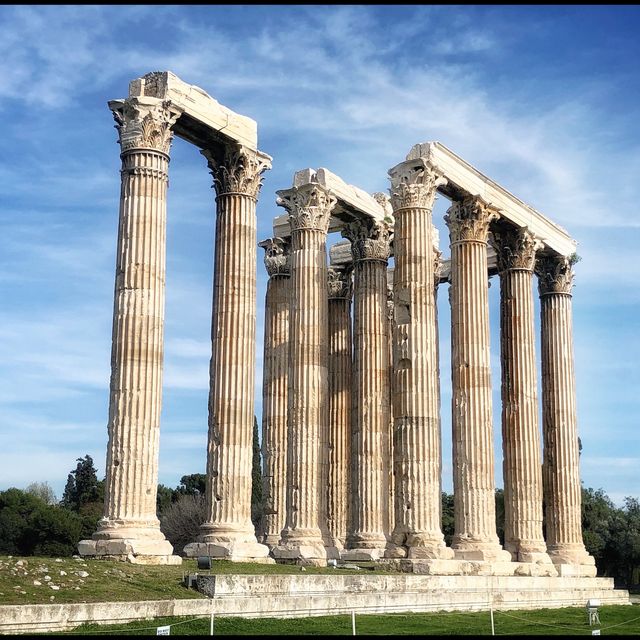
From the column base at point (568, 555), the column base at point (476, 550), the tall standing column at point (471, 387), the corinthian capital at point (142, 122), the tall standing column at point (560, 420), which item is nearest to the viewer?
the corinthian capital at point (142, 122)

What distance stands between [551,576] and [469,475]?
7.28 metres

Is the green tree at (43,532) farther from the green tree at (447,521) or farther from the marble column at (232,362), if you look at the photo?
the marble column at (232,362)

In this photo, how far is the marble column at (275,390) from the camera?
48.4 m

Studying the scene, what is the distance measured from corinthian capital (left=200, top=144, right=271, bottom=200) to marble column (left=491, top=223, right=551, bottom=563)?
54.7ft

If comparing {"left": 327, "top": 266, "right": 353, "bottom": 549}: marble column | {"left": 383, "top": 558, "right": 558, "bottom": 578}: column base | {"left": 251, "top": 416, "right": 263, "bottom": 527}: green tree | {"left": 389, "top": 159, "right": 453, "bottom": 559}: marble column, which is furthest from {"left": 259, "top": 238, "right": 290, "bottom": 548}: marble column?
{"left": 251, "top": 416, "right": 263, "bottom": 527}: green tree

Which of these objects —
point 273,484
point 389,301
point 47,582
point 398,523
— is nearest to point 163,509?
point 389,301

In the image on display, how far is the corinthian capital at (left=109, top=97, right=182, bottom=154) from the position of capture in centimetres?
3753

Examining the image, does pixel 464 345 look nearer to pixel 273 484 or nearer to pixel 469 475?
pixel 469 475

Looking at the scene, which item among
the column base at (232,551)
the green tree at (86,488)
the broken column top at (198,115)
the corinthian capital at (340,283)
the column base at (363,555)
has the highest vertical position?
the broken column top at (198,115)

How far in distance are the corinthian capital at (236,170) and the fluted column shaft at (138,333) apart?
4.13 metres

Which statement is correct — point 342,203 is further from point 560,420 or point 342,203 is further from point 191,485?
point 191,485

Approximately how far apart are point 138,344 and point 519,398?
23390mm

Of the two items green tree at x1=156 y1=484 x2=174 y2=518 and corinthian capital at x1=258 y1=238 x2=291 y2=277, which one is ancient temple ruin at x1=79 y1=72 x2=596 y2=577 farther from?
green tree at x1=156 y1=484 x2=174 y2=518

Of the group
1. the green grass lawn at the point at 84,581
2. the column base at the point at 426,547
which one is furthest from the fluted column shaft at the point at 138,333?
the column base at the point at 426,547
